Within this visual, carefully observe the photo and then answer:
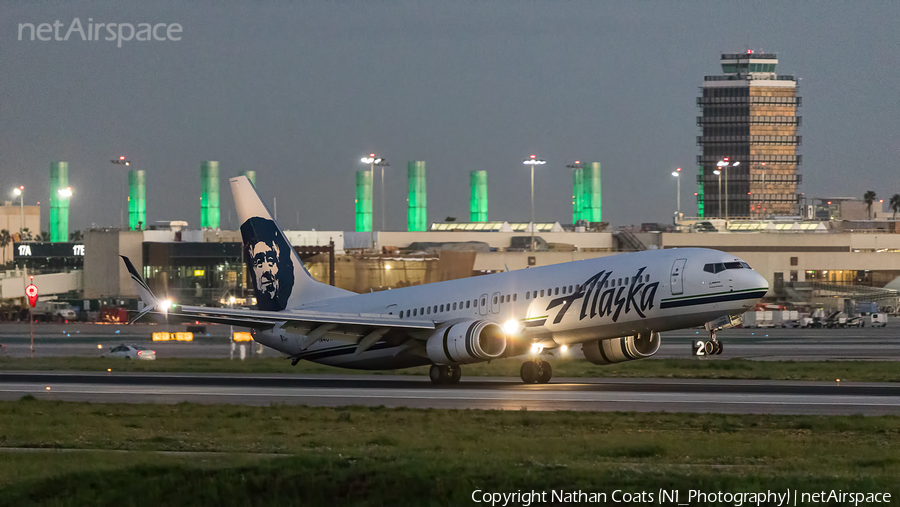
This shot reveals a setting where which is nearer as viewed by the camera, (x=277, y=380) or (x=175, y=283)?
(x=277, y=380)

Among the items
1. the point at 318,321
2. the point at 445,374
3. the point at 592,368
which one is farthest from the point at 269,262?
the point at 592,368

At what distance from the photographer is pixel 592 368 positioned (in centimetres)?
4656

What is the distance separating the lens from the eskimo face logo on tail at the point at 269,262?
46.9 m

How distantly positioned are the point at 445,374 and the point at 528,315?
3972 mm

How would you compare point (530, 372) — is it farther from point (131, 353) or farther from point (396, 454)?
point (131, 353)

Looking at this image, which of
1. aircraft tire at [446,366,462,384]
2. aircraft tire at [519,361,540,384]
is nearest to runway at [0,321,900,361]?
aircraft tire at [519,361,540,384]

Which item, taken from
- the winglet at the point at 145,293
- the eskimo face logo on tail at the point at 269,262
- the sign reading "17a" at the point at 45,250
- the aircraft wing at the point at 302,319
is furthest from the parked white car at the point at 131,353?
the sign reading "17a" at the point at 45,250

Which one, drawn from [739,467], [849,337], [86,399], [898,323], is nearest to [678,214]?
[898,323]

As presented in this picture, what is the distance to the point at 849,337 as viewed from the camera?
8175 centimetres

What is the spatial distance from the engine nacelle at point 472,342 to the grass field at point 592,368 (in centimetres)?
699

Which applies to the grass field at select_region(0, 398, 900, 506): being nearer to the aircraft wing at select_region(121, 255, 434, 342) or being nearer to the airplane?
the aircraft wing at select_region(121, 255, 434, 342)

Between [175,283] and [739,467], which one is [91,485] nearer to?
[739,467]

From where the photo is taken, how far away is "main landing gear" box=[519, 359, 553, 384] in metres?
39.1

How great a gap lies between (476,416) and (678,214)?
558ft
